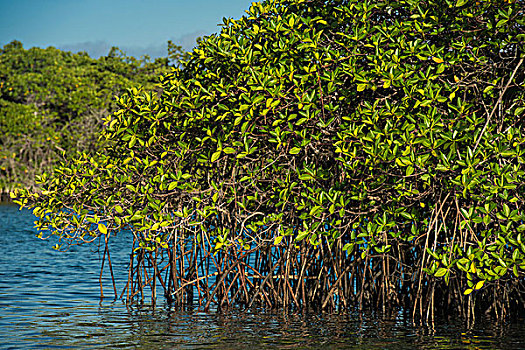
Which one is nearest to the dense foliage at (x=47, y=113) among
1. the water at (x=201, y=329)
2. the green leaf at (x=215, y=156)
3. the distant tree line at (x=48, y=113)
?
the distant tree line at (x=48, y=113)

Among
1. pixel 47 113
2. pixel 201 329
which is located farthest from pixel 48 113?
pixel 201 329

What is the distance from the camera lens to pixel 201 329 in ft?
26.0

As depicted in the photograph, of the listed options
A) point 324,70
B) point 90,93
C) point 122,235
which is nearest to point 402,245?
point 324,70

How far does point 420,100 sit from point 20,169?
34174mm

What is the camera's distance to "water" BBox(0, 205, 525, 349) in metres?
7.15

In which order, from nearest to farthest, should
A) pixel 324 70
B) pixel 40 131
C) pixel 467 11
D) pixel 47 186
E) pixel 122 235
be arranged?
pixel 467 11, pixel 324 70, pixel 47 186, pixel 122 235, pixel 40 131

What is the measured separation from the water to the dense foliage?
26874 mm

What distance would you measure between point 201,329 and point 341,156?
275 centimetres

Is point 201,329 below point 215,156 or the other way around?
below

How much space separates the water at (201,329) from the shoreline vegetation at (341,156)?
372mm

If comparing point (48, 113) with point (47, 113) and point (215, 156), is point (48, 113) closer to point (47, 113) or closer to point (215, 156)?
point (47, 113)

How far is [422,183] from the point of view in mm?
7523

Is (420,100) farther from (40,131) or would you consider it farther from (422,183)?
(40,131)

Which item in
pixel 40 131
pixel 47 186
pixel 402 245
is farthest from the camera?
pixel 40 131
